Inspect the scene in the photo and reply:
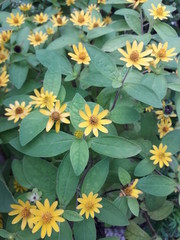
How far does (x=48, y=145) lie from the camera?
86cm

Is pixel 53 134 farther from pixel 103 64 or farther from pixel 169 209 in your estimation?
pixel 169 209

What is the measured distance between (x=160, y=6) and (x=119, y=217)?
77cm

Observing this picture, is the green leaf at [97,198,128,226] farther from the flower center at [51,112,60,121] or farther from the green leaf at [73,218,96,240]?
the flower center at [51,112,60,121]

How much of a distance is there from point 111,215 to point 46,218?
0.20 m

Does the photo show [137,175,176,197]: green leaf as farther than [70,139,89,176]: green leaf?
Yes

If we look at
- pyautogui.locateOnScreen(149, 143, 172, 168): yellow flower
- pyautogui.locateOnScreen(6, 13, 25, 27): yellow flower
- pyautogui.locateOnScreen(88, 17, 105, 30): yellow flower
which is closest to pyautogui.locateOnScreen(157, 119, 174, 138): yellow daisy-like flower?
pyautogui.locateOnScreen(149, 143, 172, 168): yellow flower

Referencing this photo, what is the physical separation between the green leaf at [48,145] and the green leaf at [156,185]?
0.83ft

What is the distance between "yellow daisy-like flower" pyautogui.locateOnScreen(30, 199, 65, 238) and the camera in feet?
2.62

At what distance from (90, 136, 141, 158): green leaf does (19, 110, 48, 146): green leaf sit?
0.52ft

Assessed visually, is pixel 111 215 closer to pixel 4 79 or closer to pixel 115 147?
pixel 115 147

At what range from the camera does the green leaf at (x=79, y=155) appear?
2.61 ft

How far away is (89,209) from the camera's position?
0.85m

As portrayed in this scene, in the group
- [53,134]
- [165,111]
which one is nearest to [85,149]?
[53,134]

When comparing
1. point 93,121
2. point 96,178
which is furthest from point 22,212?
point 93,121
